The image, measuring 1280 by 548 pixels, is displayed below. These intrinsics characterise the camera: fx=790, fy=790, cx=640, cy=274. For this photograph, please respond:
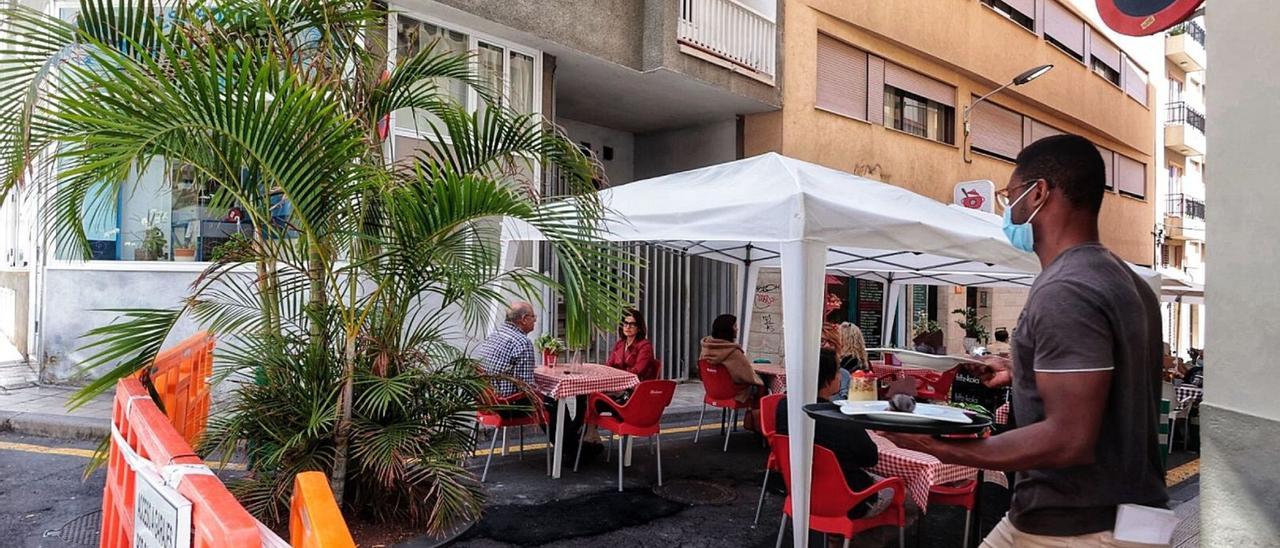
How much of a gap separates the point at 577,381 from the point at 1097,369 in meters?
4.84

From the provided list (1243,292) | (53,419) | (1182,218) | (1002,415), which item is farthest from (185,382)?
(1182,218)

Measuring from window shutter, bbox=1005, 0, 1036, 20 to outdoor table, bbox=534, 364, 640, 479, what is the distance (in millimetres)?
15336

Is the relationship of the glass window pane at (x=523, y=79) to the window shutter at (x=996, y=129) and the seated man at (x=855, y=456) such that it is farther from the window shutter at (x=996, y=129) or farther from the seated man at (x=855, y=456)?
the window shutter at (x=996, y=129)

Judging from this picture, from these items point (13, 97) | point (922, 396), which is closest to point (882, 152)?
point (922, 396)

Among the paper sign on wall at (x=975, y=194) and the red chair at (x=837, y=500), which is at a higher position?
the paper sign on wall at (x=975, y=194)

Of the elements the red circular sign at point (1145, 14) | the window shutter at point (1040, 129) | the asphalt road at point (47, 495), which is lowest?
the asphalt road at point (47, 495)

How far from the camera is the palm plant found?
356 centimetres

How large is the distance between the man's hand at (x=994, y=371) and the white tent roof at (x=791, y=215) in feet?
7.07

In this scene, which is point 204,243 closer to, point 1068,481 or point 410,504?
point 410,504

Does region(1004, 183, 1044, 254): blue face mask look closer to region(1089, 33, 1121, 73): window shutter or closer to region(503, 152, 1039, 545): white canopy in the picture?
region(503, 152, 1039, 545): white canopy

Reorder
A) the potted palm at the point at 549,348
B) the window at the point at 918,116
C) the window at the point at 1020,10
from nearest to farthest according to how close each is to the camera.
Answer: the potted palm at the point at 549,348
the window at the point at 918,116
the window at the point at 1020,10

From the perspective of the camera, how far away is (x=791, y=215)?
4863 mm

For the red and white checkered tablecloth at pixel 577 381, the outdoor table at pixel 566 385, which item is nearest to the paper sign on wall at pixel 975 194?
the red and white checkered tablecloth at pixel 577 381

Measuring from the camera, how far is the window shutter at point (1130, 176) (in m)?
22.4
